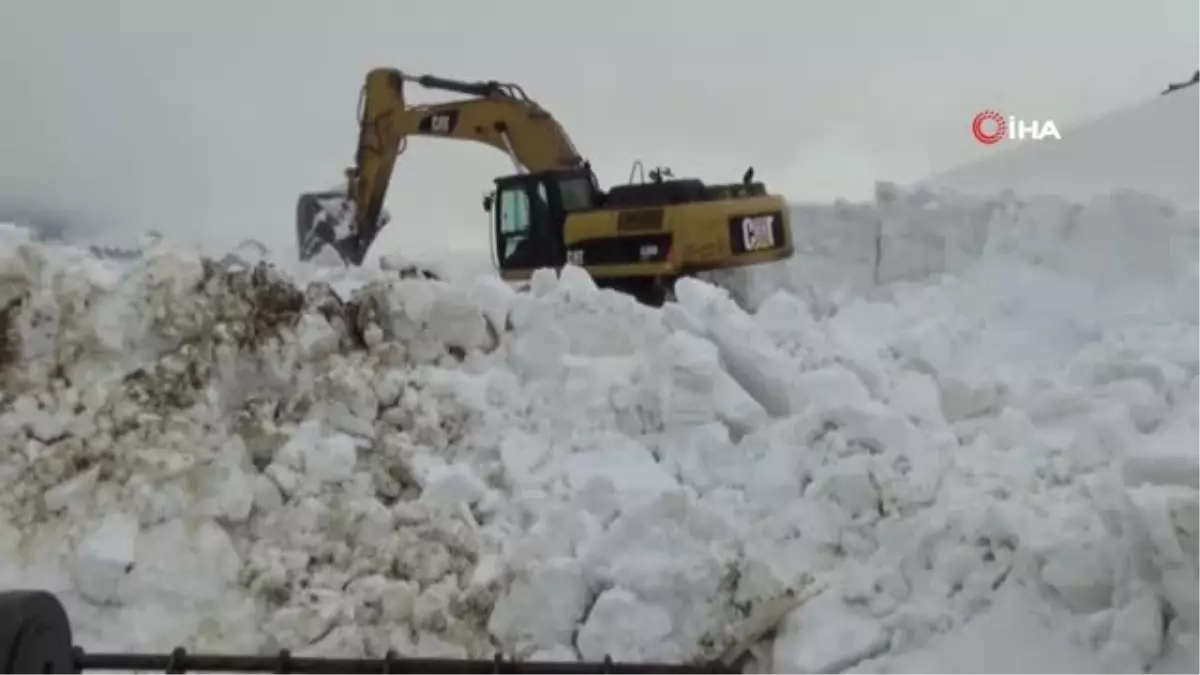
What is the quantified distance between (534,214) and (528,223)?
0.20 ft

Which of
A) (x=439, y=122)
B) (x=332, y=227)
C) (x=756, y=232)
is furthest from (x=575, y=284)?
(x=332, y=227)

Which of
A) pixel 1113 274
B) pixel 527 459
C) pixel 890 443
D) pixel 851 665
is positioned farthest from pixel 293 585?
pixel 1113 274

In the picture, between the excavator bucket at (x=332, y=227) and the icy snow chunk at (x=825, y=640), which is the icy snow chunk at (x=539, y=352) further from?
the excavator bucket at (x=332, y=227)

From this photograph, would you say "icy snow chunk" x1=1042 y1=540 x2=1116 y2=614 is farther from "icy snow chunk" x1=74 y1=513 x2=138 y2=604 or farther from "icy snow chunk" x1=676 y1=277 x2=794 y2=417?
"icy snow chunk" x1=74 y1=513 x2=138 y2=604

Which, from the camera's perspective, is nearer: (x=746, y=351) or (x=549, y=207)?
(x=746, y=351)

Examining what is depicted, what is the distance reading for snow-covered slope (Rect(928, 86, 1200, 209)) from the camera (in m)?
7.50

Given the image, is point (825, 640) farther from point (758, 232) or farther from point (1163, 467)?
point (758, 232)

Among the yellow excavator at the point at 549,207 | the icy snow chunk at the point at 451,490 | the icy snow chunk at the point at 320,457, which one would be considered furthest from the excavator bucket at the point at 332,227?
the icy snow chunk at the point at 451,490

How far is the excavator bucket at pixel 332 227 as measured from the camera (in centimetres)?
641

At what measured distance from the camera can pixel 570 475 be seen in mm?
3193

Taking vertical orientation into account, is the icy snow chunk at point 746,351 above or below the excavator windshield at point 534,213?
below

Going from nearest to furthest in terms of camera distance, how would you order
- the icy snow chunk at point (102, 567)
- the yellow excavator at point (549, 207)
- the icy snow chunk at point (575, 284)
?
the icy snow chunk at point (102, 567), the icy snow chunk at point (575, 284), the yellow excavator at point (549, 207)

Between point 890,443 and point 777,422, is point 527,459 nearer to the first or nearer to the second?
point 777,422

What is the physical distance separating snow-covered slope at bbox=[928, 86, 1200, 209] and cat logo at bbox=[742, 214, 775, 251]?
2352 millimetres
